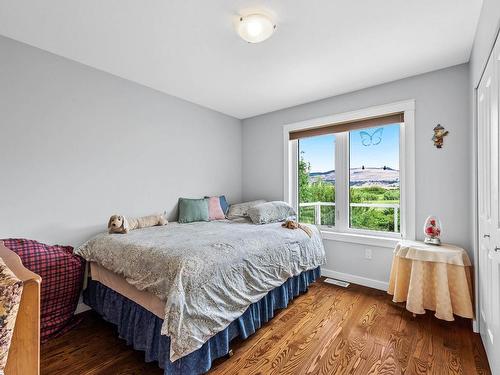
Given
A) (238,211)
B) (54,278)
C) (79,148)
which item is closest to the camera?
(54,278)

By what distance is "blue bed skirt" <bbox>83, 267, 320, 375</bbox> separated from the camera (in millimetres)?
1505

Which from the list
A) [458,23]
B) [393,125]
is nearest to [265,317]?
[393,125]

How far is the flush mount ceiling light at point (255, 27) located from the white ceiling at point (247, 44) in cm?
6

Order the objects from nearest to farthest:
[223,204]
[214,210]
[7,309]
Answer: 1. [7,309]
2. [214,210]
3. [223,204]

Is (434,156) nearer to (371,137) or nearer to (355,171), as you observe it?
(371,137)

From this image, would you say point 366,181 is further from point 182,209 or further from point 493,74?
point 182,209

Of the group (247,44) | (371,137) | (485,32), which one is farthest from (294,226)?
(485,32)

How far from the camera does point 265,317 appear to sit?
2.17 metres

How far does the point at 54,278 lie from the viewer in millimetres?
1983

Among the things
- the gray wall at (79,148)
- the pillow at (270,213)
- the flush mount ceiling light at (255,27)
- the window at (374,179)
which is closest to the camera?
the flush mount ceiling light at (255,27)

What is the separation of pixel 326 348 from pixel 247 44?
2503 millimetres

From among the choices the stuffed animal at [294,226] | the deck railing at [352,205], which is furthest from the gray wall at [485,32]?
the stuffed animal at [294,226]

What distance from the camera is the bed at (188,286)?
1.46 metres

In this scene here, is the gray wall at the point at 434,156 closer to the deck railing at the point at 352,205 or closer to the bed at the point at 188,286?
the deck railing at the point at 352,205
